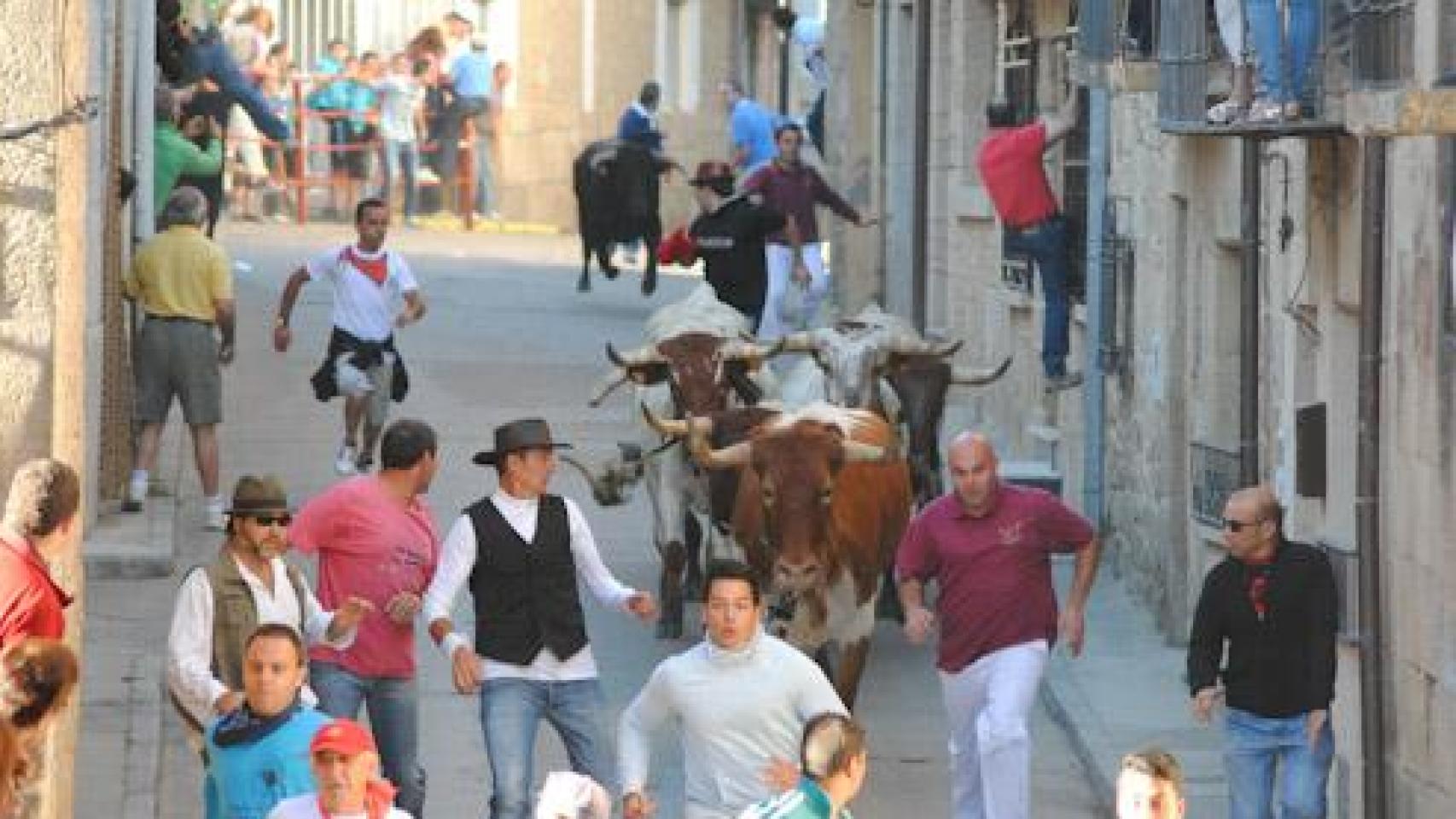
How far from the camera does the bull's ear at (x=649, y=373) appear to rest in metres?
22.8

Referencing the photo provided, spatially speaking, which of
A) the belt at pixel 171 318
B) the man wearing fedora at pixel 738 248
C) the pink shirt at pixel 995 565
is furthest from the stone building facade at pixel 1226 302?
the belt at pixel 171 318

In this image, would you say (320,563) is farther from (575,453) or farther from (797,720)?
(575,453)

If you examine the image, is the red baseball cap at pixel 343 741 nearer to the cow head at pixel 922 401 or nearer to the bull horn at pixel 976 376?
the cow head at pixel 922 401

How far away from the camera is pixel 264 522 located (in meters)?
14.2

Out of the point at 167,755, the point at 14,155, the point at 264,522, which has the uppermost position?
the point at 14,155

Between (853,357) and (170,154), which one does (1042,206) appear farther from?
(170,154)

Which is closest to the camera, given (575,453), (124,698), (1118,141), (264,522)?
(264,522)

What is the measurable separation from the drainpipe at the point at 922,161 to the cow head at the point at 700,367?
11.3 m

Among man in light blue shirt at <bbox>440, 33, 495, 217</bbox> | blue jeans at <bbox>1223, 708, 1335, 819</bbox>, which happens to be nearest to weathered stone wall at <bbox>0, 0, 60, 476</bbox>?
blue jeans at <bbox>1223, 708, 1335, 819</bbox>

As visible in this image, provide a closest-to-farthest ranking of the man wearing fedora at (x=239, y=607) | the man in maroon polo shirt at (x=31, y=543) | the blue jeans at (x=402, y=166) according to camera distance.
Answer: the man in maroon polo shirt at (x=31, y=543) → the man wearing fedora at (x=239, y=607) → the blue jeans at (x=402, y=166)

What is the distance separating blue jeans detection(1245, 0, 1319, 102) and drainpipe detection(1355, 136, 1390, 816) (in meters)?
0.76

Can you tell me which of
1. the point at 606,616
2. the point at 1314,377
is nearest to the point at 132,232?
the point at 606,616

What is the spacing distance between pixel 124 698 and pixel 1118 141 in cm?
787

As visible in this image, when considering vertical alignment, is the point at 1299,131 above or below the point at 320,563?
above
